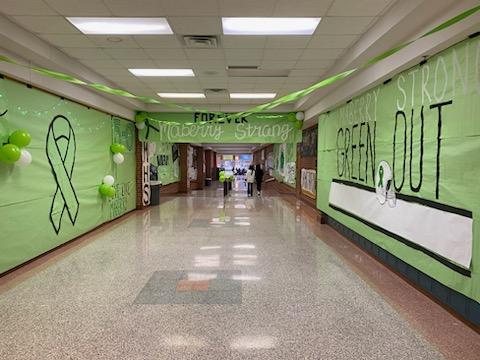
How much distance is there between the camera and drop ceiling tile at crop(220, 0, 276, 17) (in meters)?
3.68

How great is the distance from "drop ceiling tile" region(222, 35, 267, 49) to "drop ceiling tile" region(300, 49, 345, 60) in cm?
75

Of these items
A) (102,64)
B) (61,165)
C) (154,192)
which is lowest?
(154,192)

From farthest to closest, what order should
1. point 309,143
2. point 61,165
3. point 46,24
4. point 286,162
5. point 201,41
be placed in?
point 286,162 < point 309,143 < point 61,165 < point 201,41 < point 46,24

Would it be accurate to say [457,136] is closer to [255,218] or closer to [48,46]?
[48,46]

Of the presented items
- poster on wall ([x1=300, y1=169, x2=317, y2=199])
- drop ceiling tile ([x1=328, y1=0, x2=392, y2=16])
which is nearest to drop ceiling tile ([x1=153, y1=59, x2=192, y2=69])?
drop ceiling tile ([x1=328, y1=0, x2=392, y2=16])

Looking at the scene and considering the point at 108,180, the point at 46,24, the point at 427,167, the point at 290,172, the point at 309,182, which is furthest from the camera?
the point at 290,172

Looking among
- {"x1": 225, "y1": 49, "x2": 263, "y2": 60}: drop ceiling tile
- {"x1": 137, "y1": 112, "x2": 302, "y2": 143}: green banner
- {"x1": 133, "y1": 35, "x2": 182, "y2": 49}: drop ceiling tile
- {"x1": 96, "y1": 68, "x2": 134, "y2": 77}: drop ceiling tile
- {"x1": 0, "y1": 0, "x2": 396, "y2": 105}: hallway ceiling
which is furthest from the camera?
{"x1": 137, "y1": 112, "x2": 302, "y2": 143}: green banner

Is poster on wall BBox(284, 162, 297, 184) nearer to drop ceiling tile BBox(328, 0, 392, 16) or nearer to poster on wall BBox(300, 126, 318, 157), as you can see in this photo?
poster on wall BBox(300, 126, 318, 157)

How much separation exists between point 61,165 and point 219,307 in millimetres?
4094

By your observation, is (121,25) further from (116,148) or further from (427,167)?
(116,148)

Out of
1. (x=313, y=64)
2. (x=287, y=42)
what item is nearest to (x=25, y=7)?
(x=287, y=42)

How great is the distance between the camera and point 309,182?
37.7ft

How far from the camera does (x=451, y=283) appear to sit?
3.37m

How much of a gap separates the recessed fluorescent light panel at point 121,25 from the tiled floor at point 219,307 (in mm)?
3097
